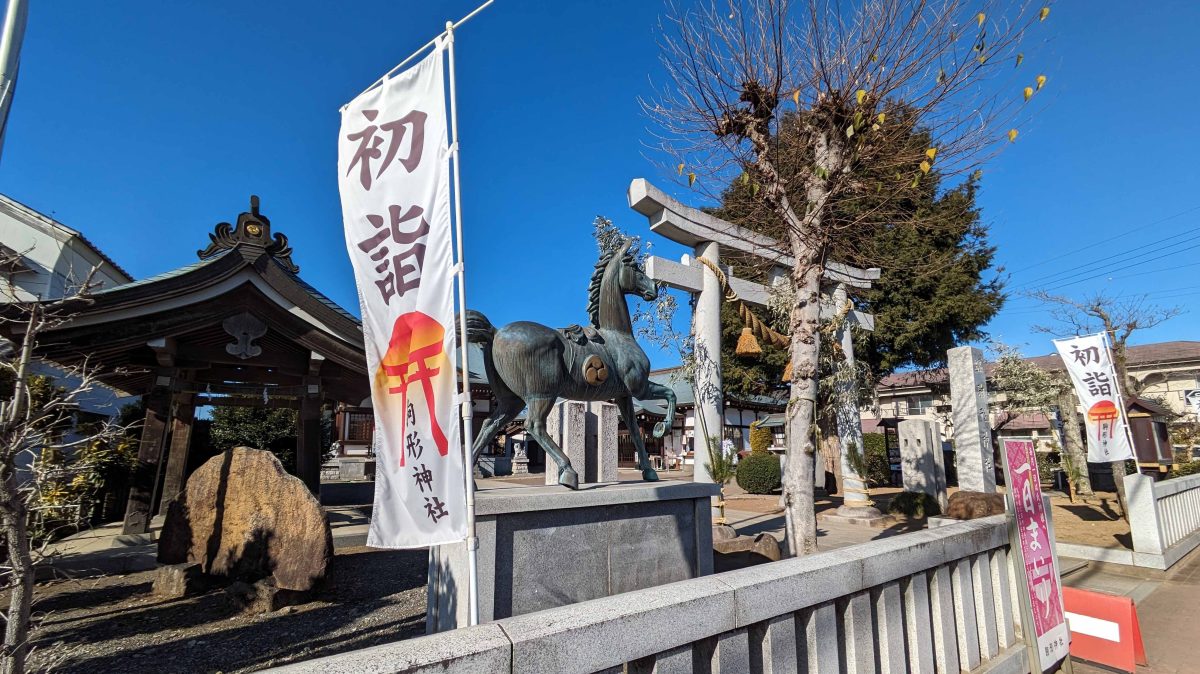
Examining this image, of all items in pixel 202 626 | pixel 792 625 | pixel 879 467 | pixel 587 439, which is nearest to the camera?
pixel 792 625

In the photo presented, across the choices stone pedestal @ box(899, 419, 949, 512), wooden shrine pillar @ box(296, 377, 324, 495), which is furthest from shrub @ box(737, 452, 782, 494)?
wooden shrine pillar @ box(296, 377, 324, 495)

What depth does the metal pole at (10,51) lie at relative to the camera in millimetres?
2604

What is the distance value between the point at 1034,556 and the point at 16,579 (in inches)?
223

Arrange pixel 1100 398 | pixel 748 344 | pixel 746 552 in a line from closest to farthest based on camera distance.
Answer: pixel 746 552 < pixel 1100 398 < pixel 748 344

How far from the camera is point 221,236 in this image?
8234 mm

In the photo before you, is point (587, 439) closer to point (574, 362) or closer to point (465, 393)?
point (574, 362)

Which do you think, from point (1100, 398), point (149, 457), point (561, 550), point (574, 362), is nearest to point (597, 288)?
point (574, 362)

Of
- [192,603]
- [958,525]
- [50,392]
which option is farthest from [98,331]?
[958,525]

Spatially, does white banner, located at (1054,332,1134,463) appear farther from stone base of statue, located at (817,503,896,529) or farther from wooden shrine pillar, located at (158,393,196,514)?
wooden shrine pillar, located at (158,393,196,514)

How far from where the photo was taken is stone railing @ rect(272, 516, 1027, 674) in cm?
151

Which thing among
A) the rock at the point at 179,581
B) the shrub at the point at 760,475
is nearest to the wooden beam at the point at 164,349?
the rock at the point at 179,581

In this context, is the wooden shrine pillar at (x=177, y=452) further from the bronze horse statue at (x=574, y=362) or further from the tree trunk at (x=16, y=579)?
the bronze horse statue at (x=574, y=362)

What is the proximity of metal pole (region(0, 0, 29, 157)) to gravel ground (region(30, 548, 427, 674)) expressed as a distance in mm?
3359

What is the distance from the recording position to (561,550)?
396 centimetres
